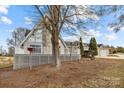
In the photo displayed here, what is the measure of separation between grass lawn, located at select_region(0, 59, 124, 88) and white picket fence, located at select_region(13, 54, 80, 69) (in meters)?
0.28

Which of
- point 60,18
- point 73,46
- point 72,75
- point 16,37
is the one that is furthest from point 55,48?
point 16,37

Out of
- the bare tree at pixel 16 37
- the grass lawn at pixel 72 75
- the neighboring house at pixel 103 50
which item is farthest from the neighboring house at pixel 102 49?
the bare tree at pixel 16 37

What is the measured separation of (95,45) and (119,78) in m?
0.98

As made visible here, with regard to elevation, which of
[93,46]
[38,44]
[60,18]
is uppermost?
[60,18]

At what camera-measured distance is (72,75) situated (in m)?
6.16

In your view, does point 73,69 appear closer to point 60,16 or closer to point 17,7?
point 60,16

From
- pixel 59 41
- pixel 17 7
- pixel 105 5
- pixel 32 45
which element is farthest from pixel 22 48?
pixel 105 5

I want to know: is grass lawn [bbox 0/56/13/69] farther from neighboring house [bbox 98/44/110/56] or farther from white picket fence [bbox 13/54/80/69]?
neighboring house [bbox 98/44/110/56]

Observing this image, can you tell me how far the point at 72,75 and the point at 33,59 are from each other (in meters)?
1.48

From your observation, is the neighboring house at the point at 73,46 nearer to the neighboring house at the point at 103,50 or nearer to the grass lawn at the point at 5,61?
the neighboring house at the point at 103,50

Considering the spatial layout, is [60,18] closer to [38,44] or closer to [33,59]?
[33,59]

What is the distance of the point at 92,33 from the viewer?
254 inches

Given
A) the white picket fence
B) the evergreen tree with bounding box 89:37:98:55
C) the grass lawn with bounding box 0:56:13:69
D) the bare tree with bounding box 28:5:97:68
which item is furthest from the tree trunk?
the grass lawn with bounding box 0:56:13:69
